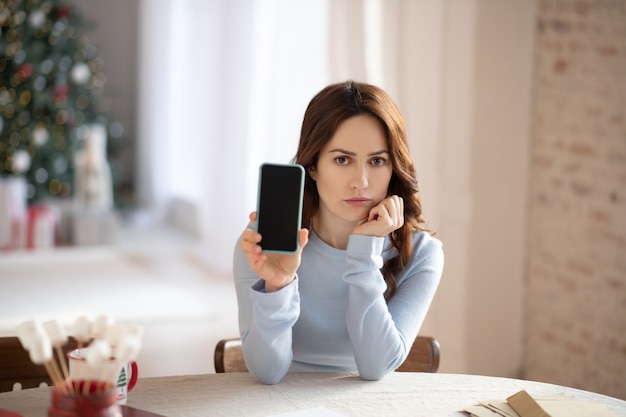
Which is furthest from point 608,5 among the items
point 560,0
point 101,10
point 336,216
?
point 101,10

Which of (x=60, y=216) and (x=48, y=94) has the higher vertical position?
(x=48, y=94)

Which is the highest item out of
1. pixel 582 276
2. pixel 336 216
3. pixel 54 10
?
pixel 54 10

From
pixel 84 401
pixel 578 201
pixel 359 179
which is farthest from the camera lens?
pixel 578 201

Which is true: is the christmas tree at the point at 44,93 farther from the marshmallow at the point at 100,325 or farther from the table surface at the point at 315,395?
the marshmallow at the point at 100,325

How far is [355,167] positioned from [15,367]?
89cm

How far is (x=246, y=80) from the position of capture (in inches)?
216

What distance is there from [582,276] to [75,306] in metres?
2.44

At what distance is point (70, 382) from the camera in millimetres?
1442

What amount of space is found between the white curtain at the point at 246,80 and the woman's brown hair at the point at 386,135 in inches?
72.5

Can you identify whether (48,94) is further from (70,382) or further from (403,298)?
(70,382)

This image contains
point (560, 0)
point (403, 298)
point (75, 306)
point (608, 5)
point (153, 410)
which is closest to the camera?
point (153, 410)

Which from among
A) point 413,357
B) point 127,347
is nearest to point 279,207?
point 127,347

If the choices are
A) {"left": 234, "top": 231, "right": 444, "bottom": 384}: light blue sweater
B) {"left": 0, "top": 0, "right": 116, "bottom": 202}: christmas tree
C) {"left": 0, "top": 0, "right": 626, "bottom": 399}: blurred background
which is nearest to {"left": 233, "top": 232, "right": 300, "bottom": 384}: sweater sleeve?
{"left": 234, "top": 231, "right": 444, "bottom": 384}: light blue sweater

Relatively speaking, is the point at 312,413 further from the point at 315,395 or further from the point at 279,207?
the point at 279,207
